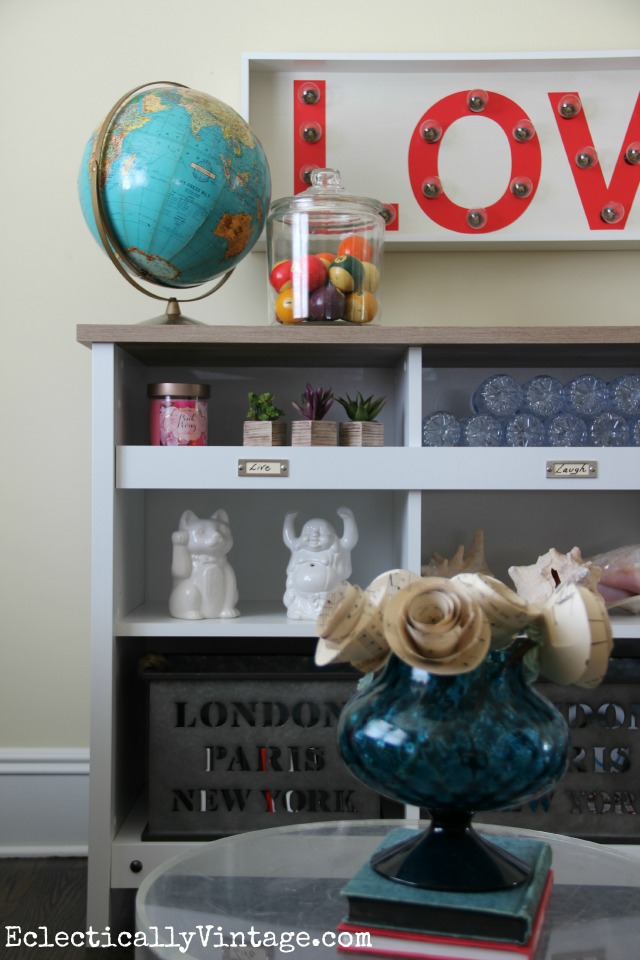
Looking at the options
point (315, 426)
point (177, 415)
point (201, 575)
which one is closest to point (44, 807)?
point (201, 575)

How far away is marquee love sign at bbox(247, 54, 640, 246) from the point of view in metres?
2.06

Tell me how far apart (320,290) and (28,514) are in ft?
2.71

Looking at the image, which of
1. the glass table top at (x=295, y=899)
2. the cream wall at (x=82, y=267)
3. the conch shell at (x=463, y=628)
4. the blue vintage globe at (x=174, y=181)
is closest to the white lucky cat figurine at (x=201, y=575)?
the cream wall at (x=82, y=267)

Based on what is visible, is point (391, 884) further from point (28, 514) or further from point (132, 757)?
point (28, 514)

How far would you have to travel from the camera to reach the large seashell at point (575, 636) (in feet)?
2.91

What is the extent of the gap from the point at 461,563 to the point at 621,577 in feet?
1.01

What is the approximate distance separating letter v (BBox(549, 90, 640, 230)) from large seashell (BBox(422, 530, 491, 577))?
72 centimetres

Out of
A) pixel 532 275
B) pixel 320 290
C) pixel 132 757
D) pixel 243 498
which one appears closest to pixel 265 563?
pixel 243 498

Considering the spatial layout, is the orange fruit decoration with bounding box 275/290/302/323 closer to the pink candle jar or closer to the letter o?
the pink candle jar

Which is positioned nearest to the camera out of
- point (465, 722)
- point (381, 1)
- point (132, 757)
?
point (465, 722)

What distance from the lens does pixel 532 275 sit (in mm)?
2125

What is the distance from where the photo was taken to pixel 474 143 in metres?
2.08

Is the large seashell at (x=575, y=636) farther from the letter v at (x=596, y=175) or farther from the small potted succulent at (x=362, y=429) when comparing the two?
the letter v at (x=596, y=175)

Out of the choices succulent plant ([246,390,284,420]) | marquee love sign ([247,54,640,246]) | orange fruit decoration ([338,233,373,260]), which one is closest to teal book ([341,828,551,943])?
succulent plant ([246,390,284,420])
